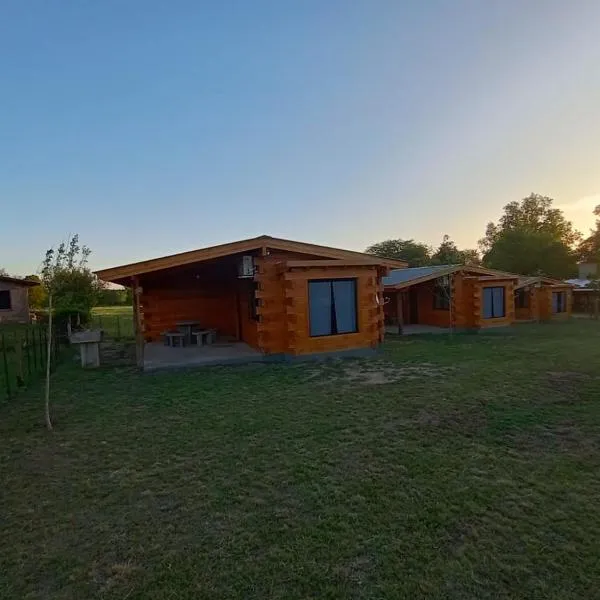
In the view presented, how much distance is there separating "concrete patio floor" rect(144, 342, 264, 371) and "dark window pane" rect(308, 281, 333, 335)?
155 cm

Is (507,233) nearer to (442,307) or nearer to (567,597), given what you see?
(442,307)

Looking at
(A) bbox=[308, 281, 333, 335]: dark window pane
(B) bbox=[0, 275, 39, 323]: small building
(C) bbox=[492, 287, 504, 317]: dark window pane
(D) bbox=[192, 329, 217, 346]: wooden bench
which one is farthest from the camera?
(B) bbox=[0, 275, 39, 323]: small building

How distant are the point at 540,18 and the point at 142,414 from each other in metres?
11.8

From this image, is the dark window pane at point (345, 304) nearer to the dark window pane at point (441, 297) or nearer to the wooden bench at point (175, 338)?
the wooden bench at point (175, 338)

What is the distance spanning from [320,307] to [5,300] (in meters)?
22.6

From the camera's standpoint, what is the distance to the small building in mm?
23627

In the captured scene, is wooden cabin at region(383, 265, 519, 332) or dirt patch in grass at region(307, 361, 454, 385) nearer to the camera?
dirt patch in grass at region(307, 361, 454, 385)

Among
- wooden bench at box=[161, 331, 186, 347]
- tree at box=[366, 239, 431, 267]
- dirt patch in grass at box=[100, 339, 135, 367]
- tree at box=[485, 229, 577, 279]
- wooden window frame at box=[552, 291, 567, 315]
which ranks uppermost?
tree at box=[366, 239, 431, 267]

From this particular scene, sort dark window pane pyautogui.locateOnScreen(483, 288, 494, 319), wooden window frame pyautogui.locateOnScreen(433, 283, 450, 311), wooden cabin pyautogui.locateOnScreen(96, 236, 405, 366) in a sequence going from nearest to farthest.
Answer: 1. wooden cabin pyautogui.locateOnScreen(96, 236, 405, 366)
2. wooden window frame pyautogui.locateOnScreen(433, 283, 450, 311)
3. dark window pane pyautogui.locateOnScreen(483, 288, 494, 319)

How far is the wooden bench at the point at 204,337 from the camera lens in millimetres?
12148

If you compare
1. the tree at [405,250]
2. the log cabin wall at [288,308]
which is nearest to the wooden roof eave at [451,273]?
the log cabin wall at [288,308]

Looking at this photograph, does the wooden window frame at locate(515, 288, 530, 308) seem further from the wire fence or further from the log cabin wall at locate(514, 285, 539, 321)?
the wire fence

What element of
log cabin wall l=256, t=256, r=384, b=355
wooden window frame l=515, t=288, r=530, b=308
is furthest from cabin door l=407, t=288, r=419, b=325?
log cabin wall l=256, t=256, r=384, b=355

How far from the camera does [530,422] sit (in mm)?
5004
